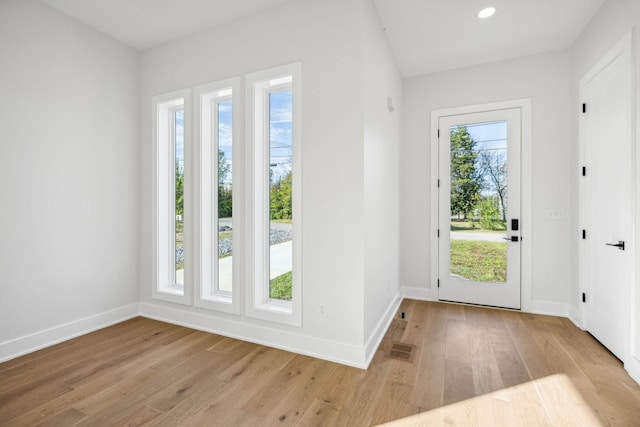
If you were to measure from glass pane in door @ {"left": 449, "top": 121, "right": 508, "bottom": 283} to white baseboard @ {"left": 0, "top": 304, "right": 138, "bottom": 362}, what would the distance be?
3945mm

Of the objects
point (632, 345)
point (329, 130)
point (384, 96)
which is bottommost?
point (632, 345)

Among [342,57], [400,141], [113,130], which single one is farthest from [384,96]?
[113,130]

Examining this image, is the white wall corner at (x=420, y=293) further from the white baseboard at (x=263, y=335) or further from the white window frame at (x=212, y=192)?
the white window frame at (x=212, y=192)

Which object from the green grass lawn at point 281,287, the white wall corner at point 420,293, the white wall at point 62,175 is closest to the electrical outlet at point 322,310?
the green grass lawn at point 281,287

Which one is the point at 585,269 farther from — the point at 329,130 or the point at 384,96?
the point at 329,130

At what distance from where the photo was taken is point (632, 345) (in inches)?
87.9

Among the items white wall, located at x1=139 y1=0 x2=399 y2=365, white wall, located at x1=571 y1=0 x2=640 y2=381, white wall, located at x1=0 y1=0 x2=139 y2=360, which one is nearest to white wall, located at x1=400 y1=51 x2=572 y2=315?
white wall, located at x1=571 y1=0 x2=640 y2=381

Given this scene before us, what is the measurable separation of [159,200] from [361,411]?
2923mm

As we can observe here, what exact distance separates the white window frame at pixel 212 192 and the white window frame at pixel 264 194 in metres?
0.13

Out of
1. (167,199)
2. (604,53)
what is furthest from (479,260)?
(167,199)

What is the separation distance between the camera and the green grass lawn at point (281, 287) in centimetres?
292

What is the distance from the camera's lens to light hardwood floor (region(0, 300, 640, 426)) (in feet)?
5.90

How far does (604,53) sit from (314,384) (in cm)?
366

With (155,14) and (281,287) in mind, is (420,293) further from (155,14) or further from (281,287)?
(155,14)
